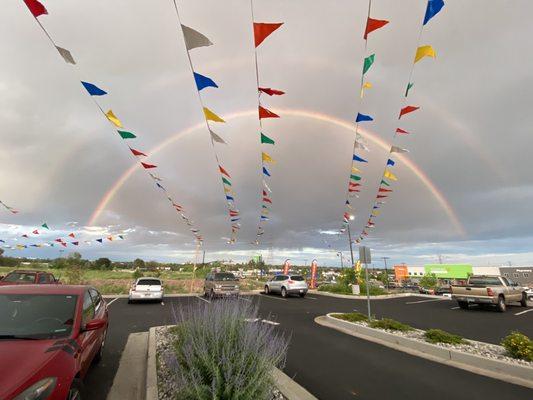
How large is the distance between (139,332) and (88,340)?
6109 millimetres

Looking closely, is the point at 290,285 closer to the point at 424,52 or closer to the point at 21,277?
the point at 21,277

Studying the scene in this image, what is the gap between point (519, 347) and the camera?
22.7 feet

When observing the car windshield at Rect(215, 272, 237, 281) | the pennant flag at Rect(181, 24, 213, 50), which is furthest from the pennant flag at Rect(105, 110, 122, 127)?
the car windshield at Rect(215, 272, 237, 281)

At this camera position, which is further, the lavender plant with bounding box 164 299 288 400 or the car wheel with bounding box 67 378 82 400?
the lavender plant with bounding box 164 299 288 400

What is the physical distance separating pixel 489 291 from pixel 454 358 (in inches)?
456

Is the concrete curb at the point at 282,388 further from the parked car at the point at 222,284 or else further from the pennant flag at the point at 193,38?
the parked car at the point at 222,284

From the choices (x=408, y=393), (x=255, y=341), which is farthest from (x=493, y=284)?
(x=255, y=341)

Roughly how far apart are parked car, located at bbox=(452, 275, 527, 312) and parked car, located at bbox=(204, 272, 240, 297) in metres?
13.5

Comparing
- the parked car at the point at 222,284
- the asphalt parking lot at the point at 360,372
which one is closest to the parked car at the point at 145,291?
the parked car at the point at 222,284

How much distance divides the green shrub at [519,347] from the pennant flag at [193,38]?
9.05m

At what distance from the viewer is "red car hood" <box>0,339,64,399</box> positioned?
2.87m

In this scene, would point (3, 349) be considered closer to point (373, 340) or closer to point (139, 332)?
point (139, 332)

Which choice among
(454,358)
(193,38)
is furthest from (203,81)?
(454,358)

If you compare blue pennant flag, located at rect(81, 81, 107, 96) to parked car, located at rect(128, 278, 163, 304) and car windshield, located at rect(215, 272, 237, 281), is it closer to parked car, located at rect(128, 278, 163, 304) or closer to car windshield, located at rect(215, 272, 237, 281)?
parked car, located at rect(128, 278, 163, 304)
